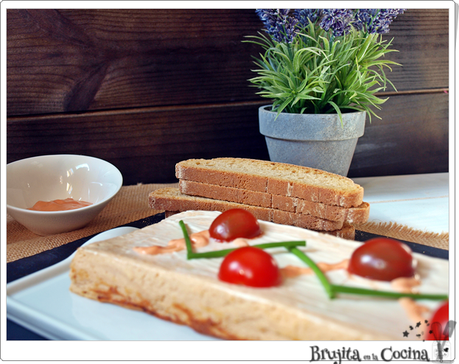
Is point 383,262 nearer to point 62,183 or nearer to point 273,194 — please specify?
point 273,194

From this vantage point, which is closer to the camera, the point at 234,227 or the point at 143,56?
the point at 234,227

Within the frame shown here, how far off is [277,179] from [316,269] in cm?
62

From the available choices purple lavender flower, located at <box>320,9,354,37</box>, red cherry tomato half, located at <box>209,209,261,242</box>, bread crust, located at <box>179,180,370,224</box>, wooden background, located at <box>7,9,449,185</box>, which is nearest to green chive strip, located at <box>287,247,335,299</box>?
red cherry tomato half, located at <box>209,209,261,242</box>

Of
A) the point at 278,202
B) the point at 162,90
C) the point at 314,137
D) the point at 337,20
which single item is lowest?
the point at 278,202

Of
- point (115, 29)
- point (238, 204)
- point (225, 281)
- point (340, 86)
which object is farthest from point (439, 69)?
point (225, 281)

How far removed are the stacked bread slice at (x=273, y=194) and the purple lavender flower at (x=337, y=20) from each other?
0.53 meters

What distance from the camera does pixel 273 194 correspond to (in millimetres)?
1385

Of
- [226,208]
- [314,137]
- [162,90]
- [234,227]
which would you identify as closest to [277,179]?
[226,208]

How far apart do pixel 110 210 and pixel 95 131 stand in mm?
517

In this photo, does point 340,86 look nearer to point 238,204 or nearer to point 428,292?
point 238,204

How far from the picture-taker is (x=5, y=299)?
2.91 ft

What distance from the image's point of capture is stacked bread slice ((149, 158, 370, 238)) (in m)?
1.29

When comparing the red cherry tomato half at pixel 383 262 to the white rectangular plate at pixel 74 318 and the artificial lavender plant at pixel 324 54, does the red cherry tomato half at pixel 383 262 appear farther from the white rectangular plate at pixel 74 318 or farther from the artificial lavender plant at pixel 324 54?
the artificial lavender plant at pixel 324 54

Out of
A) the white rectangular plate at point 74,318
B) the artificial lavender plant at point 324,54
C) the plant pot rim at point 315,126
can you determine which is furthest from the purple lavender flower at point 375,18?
the white rectangular plate at point 74,318
